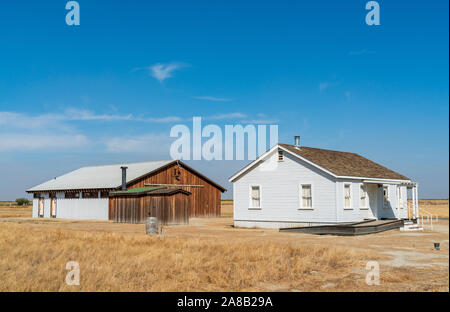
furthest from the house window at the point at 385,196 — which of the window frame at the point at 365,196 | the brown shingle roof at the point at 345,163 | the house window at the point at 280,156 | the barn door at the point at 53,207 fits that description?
the barn door at the point at 53,207

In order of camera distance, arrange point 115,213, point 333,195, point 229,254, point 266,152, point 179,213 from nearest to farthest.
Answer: point 229,254 → point 333,195 → point 266,152 → point 179,213 → point 115,213

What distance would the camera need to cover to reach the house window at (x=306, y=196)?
28.3 meters

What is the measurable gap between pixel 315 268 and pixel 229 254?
9.97 ft

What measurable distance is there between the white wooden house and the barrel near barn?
657 cm

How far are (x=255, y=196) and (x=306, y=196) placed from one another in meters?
3.90

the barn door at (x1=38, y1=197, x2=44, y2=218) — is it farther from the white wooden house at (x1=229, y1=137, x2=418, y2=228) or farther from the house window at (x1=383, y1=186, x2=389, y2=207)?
the house window at (x1=383, y1=186, x2=389, y2=207)

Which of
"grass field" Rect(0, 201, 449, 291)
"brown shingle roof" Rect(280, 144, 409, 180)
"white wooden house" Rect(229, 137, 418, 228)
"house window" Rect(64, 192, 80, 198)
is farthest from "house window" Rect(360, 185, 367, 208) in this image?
"house window" Rect(64, 192, 80, 198)

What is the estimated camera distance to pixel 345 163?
31.3 m

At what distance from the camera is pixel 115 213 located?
4188cm

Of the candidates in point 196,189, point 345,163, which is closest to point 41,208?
point 196,189

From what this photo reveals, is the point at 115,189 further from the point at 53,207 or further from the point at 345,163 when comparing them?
the point at 345,163

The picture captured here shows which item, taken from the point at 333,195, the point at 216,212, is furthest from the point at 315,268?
the point at 216,212
